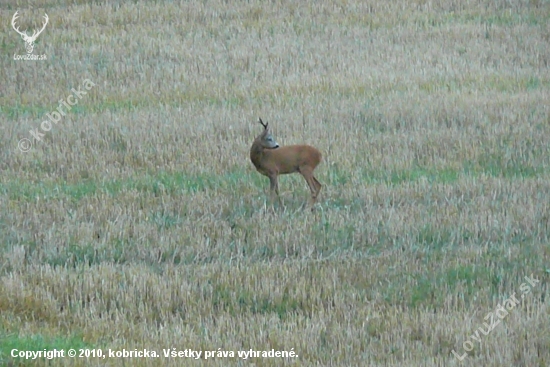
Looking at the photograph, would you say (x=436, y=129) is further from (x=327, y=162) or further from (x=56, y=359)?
(x=56, y=359)

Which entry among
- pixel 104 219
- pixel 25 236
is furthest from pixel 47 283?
pixel 104 219

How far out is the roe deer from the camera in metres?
9.48
